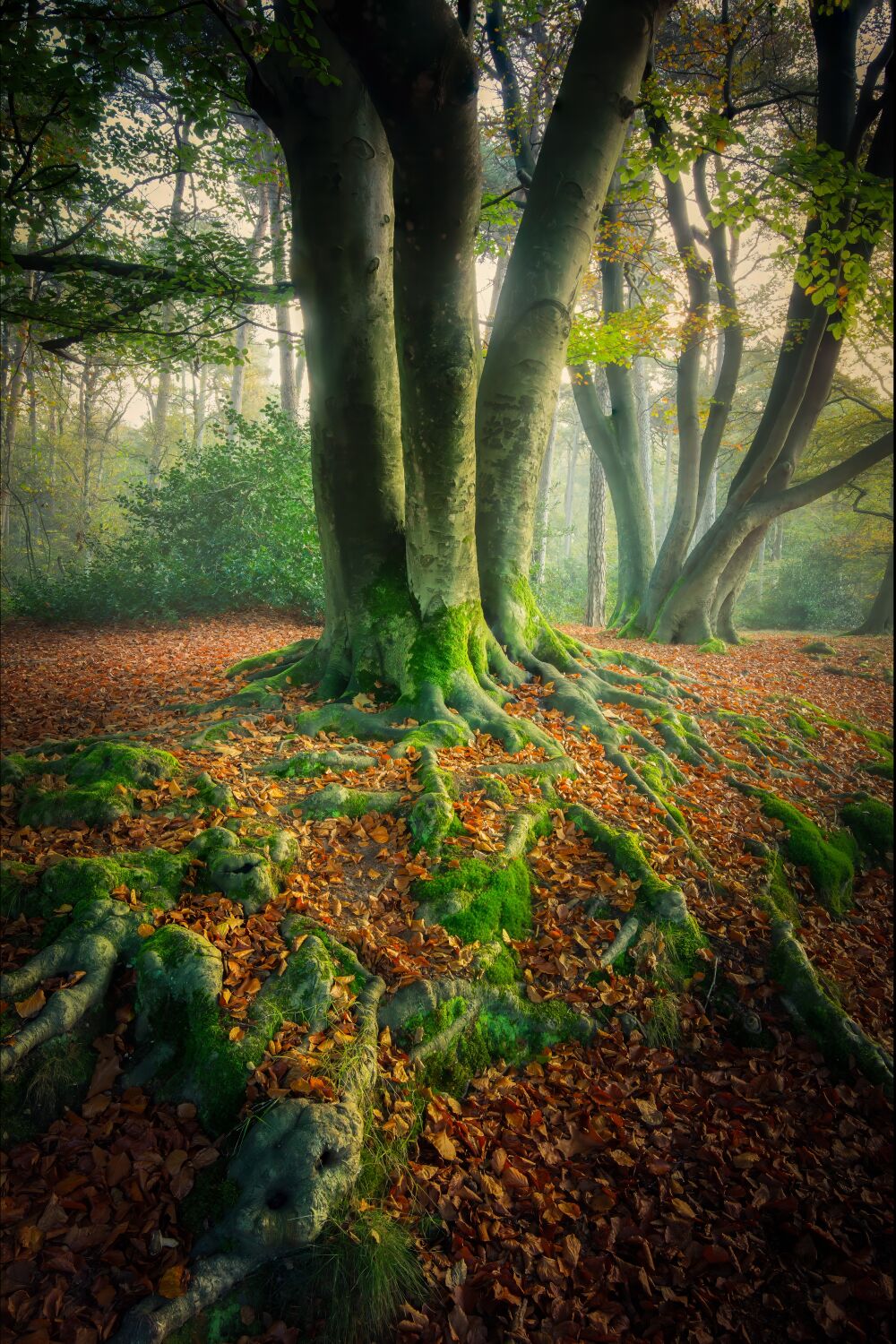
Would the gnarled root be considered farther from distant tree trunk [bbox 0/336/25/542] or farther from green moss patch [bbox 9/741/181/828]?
distant tree trunk [bbox 0/336/25/542]

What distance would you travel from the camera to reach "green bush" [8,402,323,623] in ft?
43.9

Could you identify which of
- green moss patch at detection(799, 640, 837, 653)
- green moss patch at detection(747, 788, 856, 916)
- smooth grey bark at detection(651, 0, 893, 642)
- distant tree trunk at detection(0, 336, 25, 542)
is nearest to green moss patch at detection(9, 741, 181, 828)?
green moss patch at detection(747, 788, 856, 916)

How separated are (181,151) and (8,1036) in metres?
10.9

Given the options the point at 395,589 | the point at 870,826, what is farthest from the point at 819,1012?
the point at 395,589

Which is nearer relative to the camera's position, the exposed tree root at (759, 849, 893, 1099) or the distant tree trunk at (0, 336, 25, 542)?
the exposed tree root at (759, 849, 893, 1099)

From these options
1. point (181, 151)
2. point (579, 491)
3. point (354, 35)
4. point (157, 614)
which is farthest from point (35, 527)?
point (579, 491)

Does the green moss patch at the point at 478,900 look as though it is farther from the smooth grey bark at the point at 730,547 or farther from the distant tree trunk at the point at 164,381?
the smooth grey bark at the point at 730,547

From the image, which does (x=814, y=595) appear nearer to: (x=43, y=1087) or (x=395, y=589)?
(x=395, y=589)

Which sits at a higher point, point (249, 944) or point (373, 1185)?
point (249, 944)

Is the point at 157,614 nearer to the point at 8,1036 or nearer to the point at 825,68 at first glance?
the point at 8,1036

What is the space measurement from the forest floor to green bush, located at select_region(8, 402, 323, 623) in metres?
9.50

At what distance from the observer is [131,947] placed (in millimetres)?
2928

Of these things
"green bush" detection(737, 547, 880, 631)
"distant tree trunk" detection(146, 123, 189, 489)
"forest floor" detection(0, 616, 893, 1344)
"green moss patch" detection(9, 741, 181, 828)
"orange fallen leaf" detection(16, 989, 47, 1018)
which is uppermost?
"distant tree trunk" detection(146, 123, 189, 489)

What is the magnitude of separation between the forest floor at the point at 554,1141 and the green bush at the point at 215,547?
9.50m
